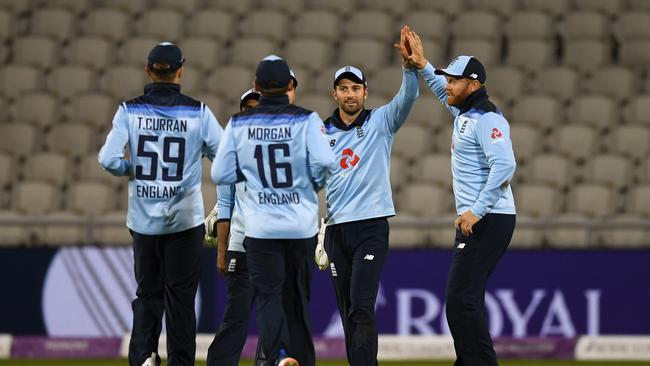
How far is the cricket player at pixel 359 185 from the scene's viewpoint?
26.7ft

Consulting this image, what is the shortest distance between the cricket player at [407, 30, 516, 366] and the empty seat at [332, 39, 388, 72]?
25.7 feet

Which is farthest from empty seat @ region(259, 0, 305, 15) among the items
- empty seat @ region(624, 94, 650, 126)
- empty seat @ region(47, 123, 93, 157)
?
empty seat @ region(624, 94, 650, 126)

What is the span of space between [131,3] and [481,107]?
1020 centimetres

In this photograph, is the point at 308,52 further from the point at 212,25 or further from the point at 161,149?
the point at 161,149

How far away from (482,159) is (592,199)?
6.15 m

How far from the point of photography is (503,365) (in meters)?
11.5

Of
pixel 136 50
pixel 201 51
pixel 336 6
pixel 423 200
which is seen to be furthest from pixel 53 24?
pixel 423 200

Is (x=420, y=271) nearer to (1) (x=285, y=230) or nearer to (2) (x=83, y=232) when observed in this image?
(2) (x=83, y=232)

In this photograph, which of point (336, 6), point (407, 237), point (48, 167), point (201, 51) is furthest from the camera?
point (336, 6)

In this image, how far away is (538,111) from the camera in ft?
49.7

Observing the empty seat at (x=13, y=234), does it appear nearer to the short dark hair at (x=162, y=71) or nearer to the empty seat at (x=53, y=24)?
the empty seat at (x=53, y=24)

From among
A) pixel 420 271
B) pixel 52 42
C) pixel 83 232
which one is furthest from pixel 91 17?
pixel 420 271

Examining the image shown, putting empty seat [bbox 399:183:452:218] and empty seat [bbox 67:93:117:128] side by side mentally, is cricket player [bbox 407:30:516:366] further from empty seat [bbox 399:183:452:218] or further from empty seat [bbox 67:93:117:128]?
empty seat [bbox 67:93:117:128]

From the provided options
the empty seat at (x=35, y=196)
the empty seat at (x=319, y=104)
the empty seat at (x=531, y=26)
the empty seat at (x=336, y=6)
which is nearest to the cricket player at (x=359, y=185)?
the empty seat at (x=319, y=104)
